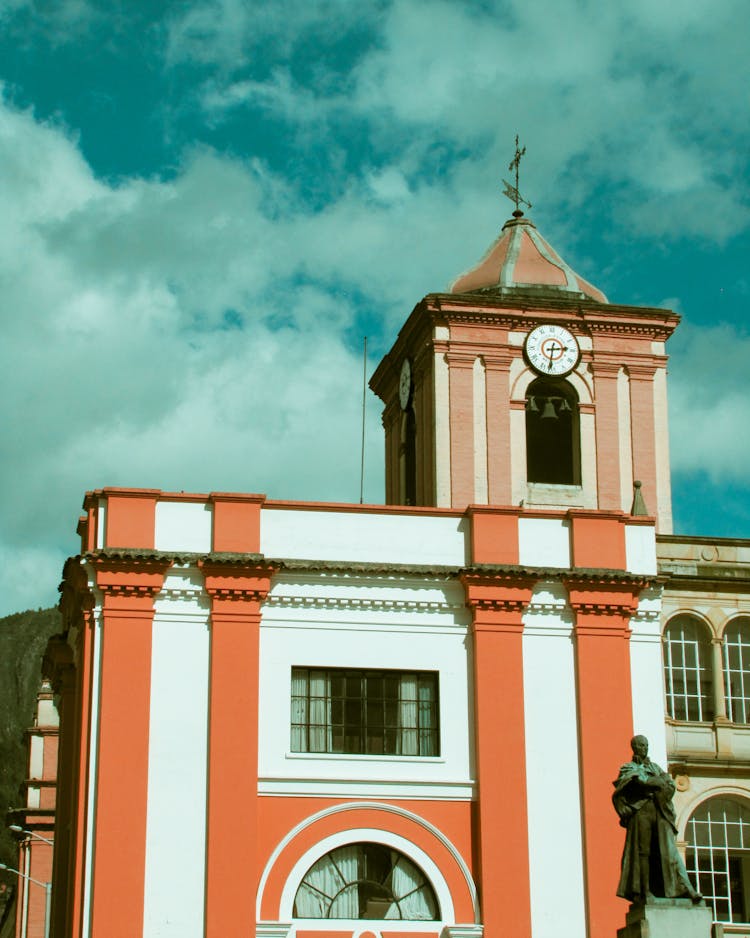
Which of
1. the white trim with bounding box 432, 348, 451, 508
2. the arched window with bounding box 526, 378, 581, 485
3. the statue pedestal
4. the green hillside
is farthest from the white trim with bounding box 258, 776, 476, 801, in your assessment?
the green hillside

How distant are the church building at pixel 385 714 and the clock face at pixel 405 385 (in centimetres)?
807

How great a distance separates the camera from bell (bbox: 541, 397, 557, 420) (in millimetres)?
Result: 40969

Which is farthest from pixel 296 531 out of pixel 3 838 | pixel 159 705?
pixel 3 838

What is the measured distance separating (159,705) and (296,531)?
4.46 m

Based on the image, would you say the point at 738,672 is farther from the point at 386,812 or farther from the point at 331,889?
the point at 331,889

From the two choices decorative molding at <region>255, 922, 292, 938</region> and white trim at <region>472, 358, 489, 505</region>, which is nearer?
decorative molding at <region>255, 922, 292, 938</region>

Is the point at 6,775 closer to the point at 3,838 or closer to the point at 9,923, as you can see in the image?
the point at 3,838

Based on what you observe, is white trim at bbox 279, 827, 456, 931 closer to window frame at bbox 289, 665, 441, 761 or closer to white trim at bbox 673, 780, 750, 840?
window frame at bbox 289, 665, 441, 761

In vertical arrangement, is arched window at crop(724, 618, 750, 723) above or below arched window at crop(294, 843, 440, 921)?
above

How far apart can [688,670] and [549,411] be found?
24.5ft

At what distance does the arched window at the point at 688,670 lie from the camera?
120 feet

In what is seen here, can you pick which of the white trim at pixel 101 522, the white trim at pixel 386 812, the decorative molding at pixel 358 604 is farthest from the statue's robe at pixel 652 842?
the white trim at pixel 101 522

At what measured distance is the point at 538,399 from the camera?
41.3m

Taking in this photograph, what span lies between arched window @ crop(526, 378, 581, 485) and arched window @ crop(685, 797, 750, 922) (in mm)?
8860
